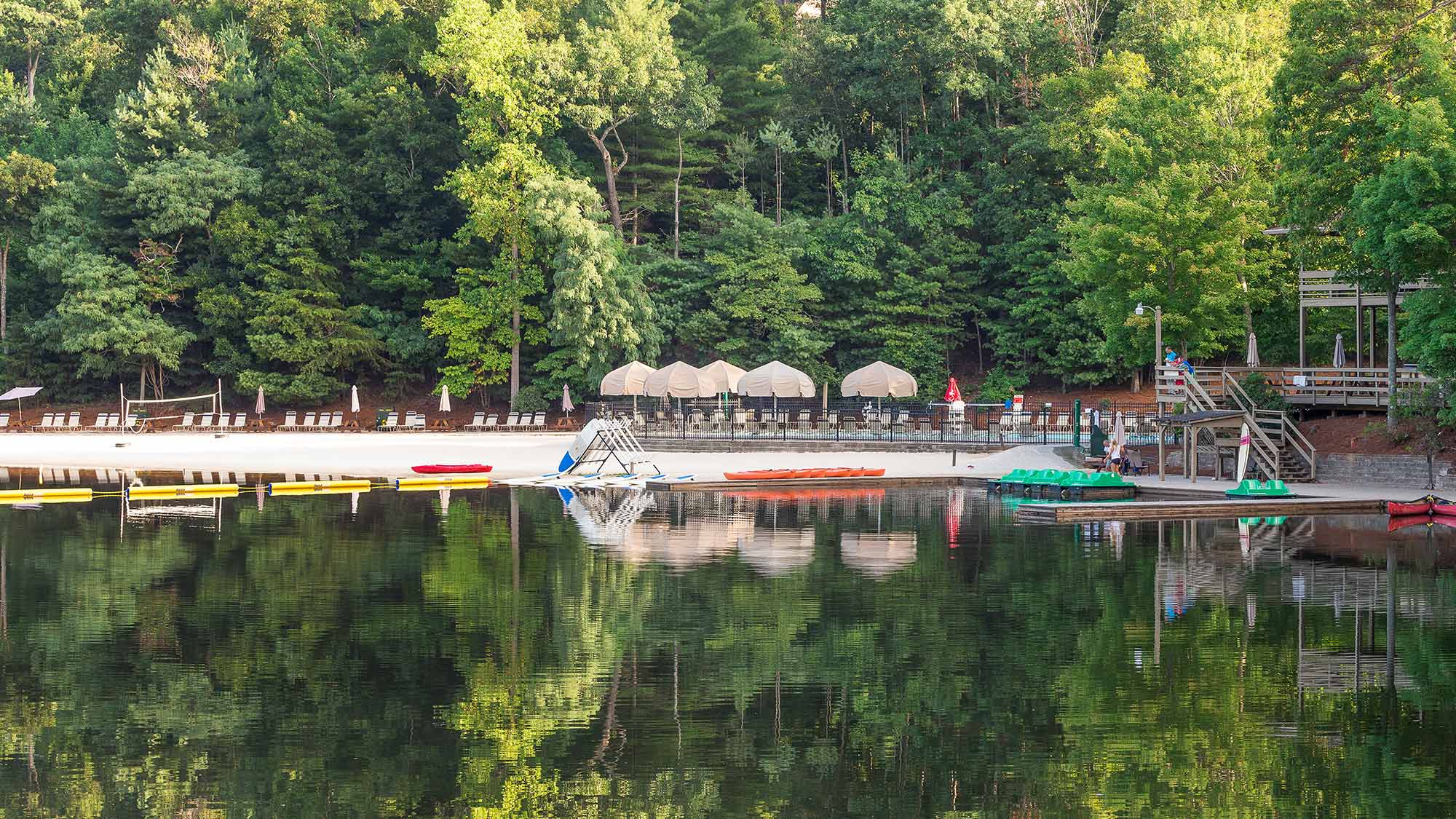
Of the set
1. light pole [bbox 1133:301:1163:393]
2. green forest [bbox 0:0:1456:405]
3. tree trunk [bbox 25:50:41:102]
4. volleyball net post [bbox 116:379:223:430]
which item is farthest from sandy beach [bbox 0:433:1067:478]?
tree trunk [bbox 25:50:41:102]

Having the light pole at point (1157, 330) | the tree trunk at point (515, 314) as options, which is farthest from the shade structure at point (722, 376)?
the tree trunk at point (515, 314)

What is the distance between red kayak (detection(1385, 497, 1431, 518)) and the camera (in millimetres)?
25375

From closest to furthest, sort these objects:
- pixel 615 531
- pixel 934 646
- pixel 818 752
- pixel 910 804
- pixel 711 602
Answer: pixel 910 804 < pixel 818 752 < pixel 934 646 < pixel 711 602 < pixel 615 531

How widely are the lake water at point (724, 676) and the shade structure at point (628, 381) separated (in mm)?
23784

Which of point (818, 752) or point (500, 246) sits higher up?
point (500, 246)

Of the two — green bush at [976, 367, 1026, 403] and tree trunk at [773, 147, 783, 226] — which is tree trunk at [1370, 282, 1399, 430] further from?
tree trunk at [773, 147, 783, 226]

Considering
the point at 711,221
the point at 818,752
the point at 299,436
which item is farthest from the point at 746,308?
the point at 818,752

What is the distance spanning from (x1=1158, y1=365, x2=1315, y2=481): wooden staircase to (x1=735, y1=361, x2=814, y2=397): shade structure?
38.4 feet

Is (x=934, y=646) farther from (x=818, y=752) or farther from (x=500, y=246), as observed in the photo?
(x=500, y=246)

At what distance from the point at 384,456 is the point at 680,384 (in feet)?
29.6

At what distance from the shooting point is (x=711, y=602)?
16.3 m

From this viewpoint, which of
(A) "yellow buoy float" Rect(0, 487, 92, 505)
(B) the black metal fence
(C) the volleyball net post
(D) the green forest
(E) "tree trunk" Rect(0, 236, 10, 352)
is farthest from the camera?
(E) "tree trunk" Rect(0, 236, 10, 352)

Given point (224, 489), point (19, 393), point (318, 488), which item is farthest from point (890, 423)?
point (19, 393)

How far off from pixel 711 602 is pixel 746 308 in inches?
1499
